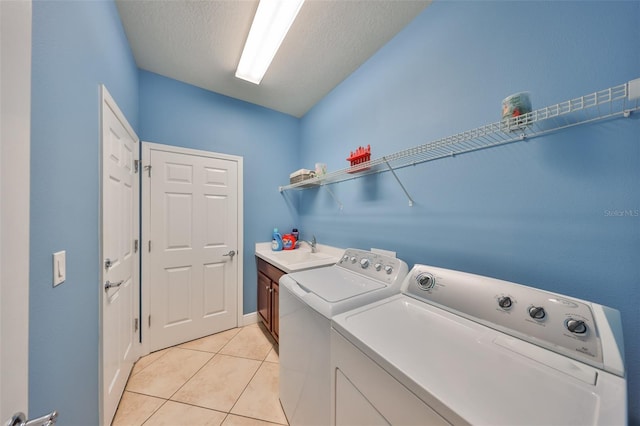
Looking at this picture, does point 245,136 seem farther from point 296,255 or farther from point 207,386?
point 207,386

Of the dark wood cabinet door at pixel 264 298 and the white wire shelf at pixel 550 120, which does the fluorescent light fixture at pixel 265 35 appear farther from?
the dark wood cabinet door at pixel 264 298

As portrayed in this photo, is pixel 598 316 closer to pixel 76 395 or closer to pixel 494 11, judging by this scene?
pixel 494 11

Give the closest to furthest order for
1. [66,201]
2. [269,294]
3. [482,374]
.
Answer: [482,374] < [66,201] < [269,294]

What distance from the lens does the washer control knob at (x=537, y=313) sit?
732 mm

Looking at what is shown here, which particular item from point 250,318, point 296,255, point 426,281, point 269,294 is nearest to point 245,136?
point 296,255

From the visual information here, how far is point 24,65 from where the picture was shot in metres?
0.51

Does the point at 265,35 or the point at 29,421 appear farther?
the point at 265,35

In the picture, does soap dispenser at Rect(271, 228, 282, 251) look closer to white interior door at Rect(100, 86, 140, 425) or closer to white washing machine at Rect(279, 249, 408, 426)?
white washing machine at Rect(279, 249, 408, 426)

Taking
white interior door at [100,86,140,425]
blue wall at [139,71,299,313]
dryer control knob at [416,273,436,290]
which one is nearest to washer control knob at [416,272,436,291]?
dryer control knob at [416,273,436,290]

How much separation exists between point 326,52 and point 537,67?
4.78ft

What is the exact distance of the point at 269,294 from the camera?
6.97 ft

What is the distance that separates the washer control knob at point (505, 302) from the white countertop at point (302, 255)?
1243 mm

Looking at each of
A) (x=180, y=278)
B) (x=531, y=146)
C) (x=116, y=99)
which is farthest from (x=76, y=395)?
(x=531, y=146)

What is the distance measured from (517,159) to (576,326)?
28.7 inches
